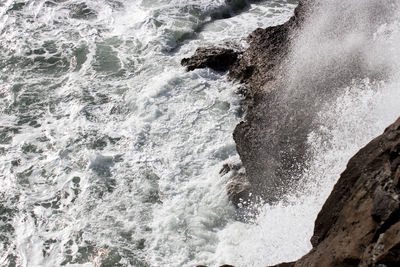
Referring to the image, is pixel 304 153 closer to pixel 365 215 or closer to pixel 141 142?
pixel 365 215

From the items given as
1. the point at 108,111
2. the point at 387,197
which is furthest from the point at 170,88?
the point at 387,197

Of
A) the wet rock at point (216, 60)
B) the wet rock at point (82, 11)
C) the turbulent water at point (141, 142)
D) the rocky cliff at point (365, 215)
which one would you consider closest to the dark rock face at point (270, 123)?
the turbulent water at point (141, 142)

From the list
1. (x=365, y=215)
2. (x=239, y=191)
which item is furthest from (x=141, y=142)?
(x=365, y=215)

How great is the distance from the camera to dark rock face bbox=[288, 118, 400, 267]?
377cm

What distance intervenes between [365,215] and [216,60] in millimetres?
7733

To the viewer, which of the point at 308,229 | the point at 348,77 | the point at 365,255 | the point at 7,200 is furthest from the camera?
the point at 7,200

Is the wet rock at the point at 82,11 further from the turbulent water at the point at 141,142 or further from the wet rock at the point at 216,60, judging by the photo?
the wet rock at the point at 216,60

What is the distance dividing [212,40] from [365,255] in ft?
32.2

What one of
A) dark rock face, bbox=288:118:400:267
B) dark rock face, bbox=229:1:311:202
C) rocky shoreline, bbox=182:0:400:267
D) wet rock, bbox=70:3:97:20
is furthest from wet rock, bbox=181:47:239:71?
dark rock face, bbox=288:118:400:267

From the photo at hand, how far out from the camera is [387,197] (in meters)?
3.92

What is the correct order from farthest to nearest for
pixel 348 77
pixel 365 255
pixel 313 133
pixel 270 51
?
pixel 270 51 < pixel 348 77 < pixel 313 133 < pixel 365 255

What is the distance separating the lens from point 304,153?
7.42m

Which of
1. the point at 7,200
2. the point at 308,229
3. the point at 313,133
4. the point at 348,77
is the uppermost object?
the point at 348,77

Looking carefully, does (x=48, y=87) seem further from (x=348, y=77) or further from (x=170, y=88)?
(x=348, y=77)
